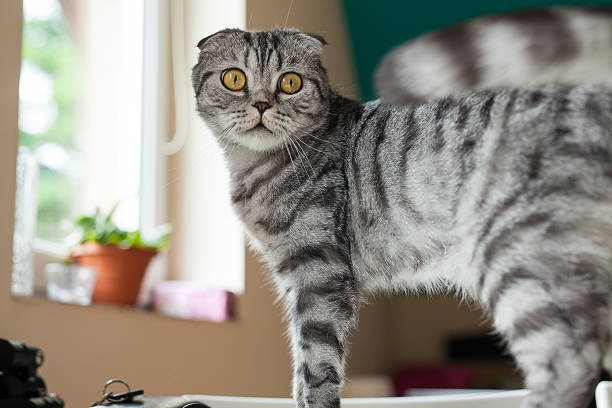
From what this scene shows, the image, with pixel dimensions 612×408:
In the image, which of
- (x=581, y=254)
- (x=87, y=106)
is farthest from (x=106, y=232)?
(x=581, y=254)

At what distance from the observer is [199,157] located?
1.42 meters

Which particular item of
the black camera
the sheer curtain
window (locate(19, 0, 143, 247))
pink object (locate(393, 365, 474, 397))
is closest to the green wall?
the sheer curtain

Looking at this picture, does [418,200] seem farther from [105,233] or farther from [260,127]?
[105,233]

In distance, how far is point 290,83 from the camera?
725mm

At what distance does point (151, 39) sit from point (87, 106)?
398mm

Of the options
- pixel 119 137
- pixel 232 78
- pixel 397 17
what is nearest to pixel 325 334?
pixel 232 78

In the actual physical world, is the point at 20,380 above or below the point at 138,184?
below

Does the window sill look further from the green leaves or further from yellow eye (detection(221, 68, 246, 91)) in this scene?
yellow eye (detection(221, 68, 246, 91))

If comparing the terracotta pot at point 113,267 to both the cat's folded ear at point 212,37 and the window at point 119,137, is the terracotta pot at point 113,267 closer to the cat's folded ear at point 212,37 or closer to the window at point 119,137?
the window at point 119,137

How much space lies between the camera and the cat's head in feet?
2.31

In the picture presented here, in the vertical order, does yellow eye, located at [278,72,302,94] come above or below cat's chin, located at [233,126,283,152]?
above

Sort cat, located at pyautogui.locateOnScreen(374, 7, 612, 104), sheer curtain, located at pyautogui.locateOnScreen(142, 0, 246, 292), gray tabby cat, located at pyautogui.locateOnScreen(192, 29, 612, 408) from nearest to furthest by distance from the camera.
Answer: cat, located at pyautogui.locateOnScreen(374, 7, 612, 104)
gray tabby cat, located at pyautogui.locateOnScreen(192, 29, 612, 408)
sheer curtain, located at pyautogui.locateOnScreen(142, 0, 246, 292)

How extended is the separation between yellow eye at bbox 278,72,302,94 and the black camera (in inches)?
17.8

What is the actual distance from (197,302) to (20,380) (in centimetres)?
89
